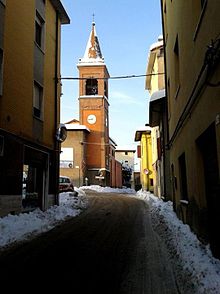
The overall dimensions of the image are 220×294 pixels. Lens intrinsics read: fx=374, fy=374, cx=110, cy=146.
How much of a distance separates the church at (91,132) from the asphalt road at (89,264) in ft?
128

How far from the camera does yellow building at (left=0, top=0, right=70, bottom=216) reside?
A: 12.3 metres

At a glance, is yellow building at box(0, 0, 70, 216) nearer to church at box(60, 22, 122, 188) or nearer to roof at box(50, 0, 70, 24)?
roof at box(50, 0, 70, 24)

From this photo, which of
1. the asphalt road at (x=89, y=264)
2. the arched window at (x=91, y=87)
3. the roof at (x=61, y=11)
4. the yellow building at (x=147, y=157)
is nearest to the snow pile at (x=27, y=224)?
the asphalt road at (x=89, y=264)

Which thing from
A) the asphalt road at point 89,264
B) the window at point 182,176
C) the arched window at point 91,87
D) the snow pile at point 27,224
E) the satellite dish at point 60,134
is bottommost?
the asphalt road at point 89,264

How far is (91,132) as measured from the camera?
54906 millimetres

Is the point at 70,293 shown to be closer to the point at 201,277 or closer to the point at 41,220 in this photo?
the point at 201,277

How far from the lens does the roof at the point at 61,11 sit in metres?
18.3

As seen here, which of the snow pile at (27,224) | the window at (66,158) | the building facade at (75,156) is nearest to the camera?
the snow pile at (27,224)

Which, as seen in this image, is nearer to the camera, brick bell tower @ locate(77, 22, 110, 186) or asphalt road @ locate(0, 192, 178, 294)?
asphalt road @ locate(0, 192, 178, 294)

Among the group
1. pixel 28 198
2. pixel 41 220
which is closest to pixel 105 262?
pixel 41 220

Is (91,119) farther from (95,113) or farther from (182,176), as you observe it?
(182,176)

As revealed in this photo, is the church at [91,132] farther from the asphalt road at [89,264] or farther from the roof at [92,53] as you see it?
the asphalt road at [89,264]

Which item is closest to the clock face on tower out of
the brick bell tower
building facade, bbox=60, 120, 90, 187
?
the brick bell tower

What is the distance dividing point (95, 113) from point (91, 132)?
3160 millimetres
